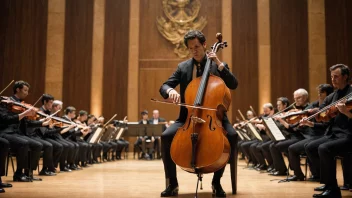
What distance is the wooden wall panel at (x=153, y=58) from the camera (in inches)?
470

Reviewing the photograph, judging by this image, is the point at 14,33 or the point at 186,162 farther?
the point at 14,33

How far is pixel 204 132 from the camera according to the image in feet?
9.20

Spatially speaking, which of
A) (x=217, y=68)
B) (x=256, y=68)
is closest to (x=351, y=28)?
(x=256, y=68)

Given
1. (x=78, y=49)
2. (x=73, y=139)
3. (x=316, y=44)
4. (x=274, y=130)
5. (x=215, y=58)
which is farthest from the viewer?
(x=78, y=49)

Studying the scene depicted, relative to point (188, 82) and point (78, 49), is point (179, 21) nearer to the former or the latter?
point (78, 49)

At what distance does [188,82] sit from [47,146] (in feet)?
8.73

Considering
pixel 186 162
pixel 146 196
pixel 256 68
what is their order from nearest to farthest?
pixel 186 162 → pixel 146 196 → pixel 256 68

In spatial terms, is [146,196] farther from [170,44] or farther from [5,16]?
[5,16]

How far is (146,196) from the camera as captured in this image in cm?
316

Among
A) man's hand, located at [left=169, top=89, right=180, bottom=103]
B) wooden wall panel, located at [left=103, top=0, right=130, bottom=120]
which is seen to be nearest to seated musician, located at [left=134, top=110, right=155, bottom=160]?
wooden wall panel, located at [left=103, top=0, right=130, bottom=120]

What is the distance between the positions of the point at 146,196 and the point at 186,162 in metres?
0.57

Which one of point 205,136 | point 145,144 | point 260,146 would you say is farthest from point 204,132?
point 145,144

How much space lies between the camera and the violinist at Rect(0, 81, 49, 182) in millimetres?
4438

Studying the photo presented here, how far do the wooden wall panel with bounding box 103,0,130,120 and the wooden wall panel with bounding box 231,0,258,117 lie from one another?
315 centimetres
